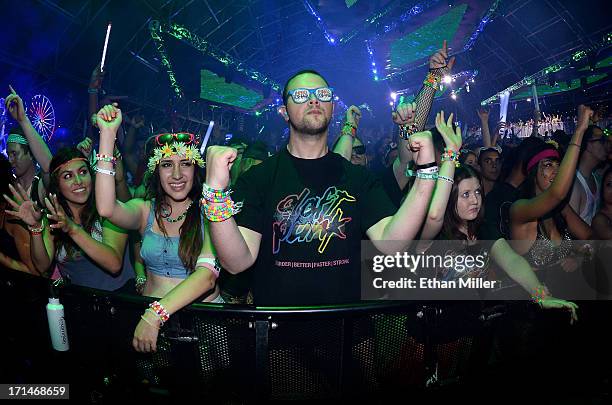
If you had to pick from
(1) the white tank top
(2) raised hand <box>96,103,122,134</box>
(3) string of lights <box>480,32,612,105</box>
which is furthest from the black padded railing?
(3) string of lights <box>480,32,612,105</box>

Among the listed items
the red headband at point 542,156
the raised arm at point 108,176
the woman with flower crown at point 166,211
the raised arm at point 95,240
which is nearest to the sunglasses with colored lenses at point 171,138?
the woman with flower crown at point 166,211

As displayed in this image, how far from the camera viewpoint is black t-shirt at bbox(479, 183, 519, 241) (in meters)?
2.92

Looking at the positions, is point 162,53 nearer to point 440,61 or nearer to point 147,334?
point 440,61

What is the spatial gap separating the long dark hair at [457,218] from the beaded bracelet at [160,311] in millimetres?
1981

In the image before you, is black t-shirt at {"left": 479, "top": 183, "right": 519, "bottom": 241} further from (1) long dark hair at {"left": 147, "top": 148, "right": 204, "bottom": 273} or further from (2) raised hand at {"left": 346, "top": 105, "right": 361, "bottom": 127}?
(1) long dark hair at {"left": 147, "top": 148, "right": 204, "bottom": 273}

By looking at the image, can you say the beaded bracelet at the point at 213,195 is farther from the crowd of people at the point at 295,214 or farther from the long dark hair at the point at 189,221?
the long dark hair at the point at 189,221

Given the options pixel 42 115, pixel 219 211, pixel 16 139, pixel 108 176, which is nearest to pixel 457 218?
pixel 219 211

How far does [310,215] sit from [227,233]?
0.53 meters

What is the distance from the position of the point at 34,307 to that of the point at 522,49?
16.7 m

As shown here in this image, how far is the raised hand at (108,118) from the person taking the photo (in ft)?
8.33

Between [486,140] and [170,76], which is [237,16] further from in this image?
[486,140]

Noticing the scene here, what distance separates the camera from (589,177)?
14.5 feet

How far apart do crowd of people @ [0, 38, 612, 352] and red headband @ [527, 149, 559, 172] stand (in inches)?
0.5

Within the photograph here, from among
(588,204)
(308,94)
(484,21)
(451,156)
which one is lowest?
(588,204)
